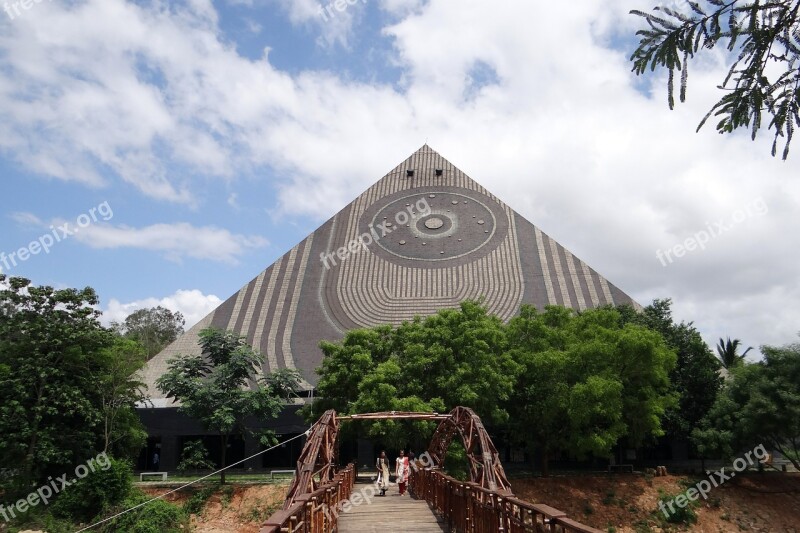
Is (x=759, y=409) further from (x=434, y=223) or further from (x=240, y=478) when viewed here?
(x=240, y=478)

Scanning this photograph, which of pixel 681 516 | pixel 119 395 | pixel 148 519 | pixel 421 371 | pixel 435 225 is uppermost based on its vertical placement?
pixel 435 225

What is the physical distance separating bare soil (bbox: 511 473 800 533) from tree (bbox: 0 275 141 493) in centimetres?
1609

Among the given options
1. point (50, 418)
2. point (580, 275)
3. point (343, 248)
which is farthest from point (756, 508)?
point (50, 418)

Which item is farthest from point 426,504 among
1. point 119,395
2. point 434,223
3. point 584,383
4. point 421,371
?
point 434,223

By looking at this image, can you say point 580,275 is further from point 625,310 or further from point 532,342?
point 532,342

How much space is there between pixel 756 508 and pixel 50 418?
26793 mm

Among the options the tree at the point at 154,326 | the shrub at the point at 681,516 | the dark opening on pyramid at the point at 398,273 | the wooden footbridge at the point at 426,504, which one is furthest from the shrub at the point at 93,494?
the tree at the point at 154,326

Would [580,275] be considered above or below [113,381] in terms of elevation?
above

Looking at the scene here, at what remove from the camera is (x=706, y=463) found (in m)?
29.0

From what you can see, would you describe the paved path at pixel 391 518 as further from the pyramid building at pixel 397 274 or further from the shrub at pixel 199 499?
the pyramid building at pixel 397 274

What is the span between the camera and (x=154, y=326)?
2160 inches

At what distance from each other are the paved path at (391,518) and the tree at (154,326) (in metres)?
44.9

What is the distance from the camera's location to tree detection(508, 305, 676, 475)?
2264cm

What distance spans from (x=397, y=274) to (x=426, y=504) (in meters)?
22.7
